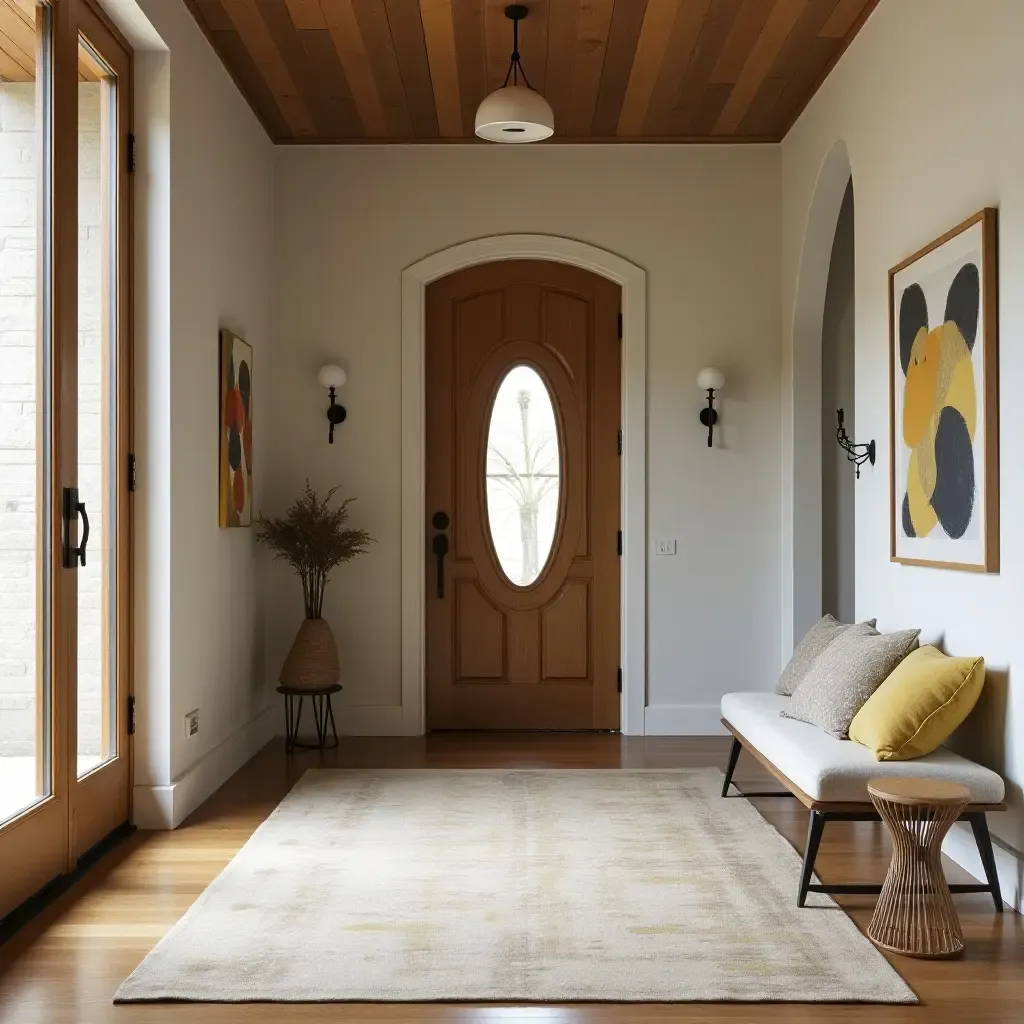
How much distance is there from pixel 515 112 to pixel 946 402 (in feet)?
6.47

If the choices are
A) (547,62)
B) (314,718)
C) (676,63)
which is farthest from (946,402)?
(314,718)

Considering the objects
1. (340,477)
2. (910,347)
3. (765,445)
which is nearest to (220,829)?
(340,477)

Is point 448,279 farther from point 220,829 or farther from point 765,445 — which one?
point 220,829

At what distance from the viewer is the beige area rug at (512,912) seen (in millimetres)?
2793

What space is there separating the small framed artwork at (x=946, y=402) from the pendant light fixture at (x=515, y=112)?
57.6 inches

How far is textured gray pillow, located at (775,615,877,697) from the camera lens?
4453 millimetres

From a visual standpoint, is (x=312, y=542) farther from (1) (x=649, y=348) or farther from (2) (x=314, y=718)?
(1) (x=649, y=348)

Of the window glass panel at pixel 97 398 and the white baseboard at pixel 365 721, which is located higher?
the window glass panel at pixel 97 398

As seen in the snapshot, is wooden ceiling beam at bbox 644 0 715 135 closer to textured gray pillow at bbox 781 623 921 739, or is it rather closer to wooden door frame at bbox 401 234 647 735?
wooden door frame at bbox 401 234 647 735

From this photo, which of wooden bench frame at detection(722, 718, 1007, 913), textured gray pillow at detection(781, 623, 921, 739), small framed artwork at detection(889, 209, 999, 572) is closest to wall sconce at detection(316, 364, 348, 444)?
small framed artwork at detection(889, 209, 999, 572)

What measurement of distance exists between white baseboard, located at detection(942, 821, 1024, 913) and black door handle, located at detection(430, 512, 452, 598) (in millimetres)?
2989

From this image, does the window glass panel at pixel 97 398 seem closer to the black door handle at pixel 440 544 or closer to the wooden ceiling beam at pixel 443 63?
the wooden ceiling beam at pixel 443 63

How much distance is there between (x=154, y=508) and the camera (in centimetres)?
427

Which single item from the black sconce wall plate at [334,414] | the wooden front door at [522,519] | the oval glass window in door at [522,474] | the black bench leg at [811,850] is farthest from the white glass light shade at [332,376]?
the black bench leg at [811,850]
